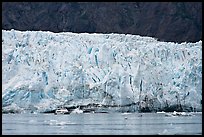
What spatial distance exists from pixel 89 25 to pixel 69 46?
18.5 m

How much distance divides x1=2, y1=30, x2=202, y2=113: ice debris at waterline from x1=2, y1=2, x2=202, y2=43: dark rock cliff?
55.8ft

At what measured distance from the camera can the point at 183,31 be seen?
41.7 meters

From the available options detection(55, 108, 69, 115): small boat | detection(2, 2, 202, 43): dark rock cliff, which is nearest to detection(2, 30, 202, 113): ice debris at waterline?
detection(55, 108, 69, 115): small boat

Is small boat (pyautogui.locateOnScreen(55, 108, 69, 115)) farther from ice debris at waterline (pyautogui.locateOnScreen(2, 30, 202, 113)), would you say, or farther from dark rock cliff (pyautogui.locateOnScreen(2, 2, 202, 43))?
dark rock cliff (pyautogui.locateOnScreen(2, 2, 202, 43))

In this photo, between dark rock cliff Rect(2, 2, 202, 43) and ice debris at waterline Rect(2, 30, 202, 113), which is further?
dark rock cliff Rect(2, 2, 202, 43)

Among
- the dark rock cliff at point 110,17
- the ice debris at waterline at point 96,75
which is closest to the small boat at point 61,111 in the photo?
the ice debris at waterline at point 96,75

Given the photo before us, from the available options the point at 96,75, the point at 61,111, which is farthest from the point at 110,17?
the point at 61,111

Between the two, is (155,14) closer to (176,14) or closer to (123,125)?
(176,14)

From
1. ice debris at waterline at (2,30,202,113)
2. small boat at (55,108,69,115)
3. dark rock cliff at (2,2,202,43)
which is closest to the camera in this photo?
ice debris at waterline at (2,30,202,113)

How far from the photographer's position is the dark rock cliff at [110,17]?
42031mm

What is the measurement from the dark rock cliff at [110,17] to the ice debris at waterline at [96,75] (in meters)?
17.0

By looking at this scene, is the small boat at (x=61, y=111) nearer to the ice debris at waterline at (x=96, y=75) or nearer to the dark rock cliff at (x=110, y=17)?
the ice debris at waterline at (x=96, y=75)

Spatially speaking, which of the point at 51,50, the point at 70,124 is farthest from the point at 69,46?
the point at 70,124

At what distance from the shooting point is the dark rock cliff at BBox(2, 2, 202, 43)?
4203 cm
